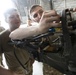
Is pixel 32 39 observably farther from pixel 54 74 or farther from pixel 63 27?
pixel 54 74

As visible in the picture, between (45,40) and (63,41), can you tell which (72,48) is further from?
(45,40)

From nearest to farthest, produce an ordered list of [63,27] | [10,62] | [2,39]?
[63,27] < [2,39] < [10,62]

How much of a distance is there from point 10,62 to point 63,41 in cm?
74

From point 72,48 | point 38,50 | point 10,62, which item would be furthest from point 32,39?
point 10,62

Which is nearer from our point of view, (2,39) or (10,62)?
(2,39)

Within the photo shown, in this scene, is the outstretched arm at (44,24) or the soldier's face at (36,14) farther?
the soldier's face at (36,14)

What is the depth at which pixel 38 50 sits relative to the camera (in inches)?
24.8

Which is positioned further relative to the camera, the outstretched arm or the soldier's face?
the soldier's face

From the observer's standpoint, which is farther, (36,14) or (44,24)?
(36,14)

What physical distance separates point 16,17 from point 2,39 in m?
0.17

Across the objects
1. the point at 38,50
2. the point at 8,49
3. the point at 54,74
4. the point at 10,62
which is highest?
the point at 38,50

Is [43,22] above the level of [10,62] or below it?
above

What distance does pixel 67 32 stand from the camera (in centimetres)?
52

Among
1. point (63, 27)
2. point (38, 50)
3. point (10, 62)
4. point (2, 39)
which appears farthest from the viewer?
point (10, 62)
